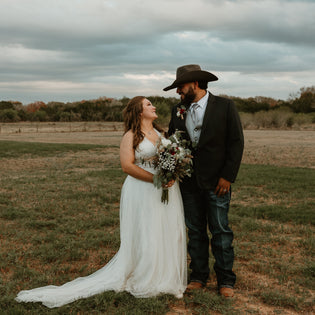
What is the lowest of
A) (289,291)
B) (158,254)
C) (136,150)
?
(289,291)

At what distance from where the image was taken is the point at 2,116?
212 feet

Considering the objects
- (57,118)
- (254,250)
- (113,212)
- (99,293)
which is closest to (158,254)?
(99,293)

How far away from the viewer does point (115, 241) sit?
19.4 feet

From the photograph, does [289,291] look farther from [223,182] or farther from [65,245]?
[65,245]

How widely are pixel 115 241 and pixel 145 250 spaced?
1.89 metres

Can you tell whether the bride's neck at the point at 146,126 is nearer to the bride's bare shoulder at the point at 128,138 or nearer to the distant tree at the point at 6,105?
the bride's bare shoulder at the point at 128,138

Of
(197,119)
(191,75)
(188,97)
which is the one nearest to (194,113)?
(197,119)

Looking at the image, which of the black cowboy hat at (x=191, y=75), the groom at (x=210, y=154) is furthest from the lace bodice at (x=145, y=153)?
the black cowboy hat at (x=191, y=75)

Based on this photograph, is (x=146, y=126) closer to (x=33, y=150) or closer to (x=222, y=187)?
(x=222, y=187)

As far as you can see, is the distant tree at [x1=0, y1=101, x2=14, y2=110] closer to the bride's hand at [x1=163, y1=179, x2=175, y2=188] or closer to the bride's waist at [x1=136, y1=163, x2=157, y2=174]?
the bride's waist at [x1=136, y1=163, x2=157, y2=174]

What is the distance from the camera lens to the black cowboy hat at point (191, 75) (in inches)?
155

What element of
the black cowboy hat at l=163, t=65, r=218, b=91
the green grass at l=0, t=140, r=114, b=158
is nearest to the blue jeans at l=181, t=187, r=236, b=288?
the black cowboy hat at l=163, t=65, r=218, b=91

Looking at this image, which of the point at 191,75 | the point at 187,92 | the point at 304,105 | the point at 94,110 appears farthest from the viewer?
the point at 94,110

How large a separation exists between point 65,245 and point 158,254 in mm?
2150
